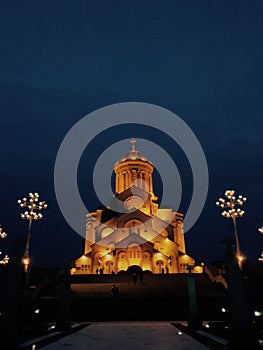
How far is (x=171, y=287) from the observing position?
21.9m

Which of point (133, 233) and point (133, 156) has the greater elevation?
point (133, 156)

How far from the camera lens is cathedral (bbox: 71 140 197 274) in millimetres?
33969

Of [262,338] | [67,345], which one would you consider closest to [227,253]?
[262,338]

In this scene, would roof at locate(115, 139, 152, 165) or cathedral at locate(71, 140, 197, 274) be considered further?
roof at locate(115, 139, 152, 165)

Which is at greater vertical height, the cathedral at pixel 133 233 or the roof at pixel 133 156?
the roof at pixel 133 156

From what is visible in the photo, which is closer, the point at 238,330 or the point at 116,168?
the point at 238,330

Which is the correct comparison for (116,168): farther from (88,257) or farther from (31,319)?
(31,319)

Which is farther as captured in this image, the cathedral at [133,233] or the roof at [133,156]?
the roof at [133,156]

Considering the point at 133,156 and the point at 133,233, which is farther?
the point at 133,156

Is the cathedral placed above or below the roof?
below

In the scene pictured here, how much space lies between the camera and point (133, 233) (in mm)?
35062

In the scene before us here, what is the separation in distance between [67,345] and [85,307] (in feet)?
34.3

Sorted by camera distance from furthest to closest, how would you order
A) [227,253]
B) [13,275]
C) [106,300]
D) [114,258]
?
1. [114,258]
2. [106,300]
3. [227,253]
4. [13,275]

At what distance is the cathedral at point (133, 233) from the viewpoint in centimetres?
3397
